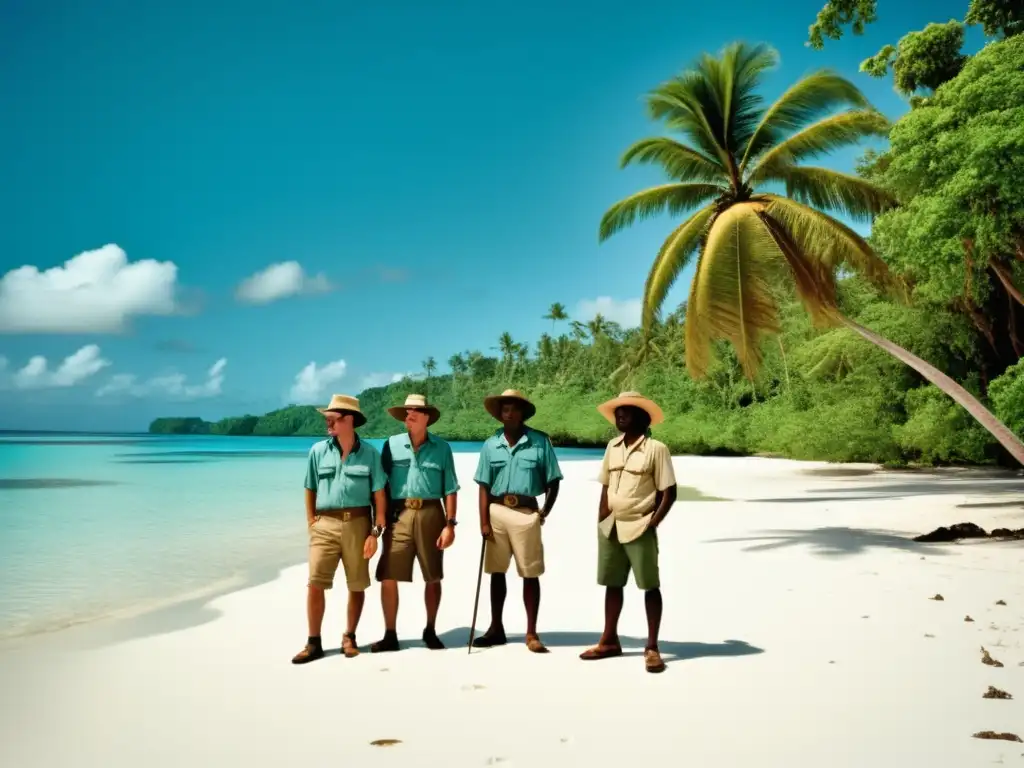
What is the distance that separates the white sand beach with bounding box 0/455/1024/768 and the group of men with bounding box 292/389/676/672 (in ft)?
1.43

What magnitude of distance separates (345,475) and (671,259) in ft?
30.8

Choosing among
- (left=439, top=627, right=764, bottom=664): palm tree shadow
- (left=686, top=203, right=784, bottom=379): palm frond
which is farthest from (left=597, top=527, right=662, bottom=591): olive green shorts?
(left=686, top=203, right=784, bottom=379): palm frond

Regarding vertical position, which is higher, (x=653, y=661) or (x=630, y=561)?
(x=630, y=561)

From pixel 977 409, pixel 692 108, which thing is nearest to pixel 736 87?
pixel 692 108

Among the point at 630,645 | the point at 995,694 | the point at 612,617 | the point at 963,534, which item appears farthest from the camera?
the point at 963,534

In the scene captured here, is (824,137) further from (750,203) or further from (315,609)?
(315,609)

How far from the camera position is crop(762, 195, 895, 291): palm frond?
1214 centimetres

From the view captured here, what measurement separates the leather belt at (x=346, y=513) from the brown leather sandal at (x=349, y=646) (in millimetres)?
819

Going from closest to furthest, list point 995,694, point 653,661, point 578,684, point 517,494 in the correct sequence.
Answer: point 995,694
point 578,684
point 653,661
point 517,494

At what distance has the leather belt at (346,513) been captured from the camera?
5.34m

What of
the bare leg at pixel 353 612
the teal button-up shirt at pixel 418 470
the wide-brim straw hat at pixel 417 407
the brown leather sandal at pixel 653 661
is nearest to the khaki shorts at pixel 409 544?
the teal button-up shirt at pixel 418 470

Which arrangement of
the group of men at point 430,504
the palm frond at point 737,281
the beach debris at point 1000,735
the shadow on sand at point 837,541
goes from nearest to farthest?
the beach debris at point 1000,735 → the group of men at point 430,504 → the shadow on sand at point 837,541 → the palm frond at point 737,281

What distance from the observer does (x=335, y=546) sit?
5336 mm

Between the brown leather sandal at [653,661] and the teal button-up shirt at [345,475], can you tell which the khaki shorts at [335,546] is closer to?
the teal button-up shirt at [345,475]
